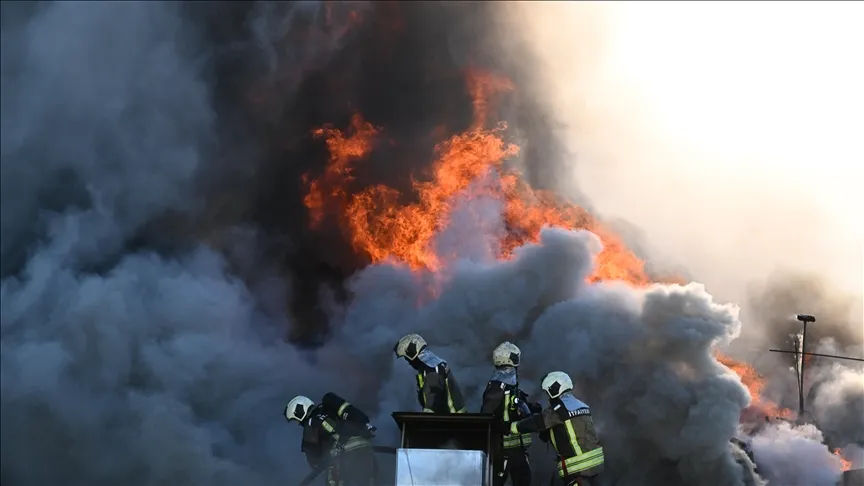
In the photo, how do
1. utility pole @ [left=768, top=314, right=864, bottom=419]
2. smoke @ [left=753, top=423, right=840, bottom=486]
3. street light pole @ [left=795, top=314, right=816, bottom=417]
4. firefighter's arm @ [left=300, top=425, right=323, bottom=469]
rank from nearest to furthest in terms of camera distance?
1. firefighter's arm @ [left=300, top=425, right=323, bottom=469]
2. smoke @ [left=753, top=423, right=840, bottom=486]
3. street light pole @ [left=795, top=314, right=816, bottom=417]
4. utility pole @ [left=768, top=314, right=864, bottom=419]

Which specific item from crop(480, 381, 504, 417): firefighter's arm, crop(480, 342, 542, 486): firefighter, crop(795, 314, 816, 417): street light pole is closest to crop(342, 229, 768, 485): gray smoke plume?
crop(795, 314, 816, 417): street light pole

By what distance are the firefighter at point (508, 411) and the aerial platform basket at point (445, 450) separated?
2.06 ft

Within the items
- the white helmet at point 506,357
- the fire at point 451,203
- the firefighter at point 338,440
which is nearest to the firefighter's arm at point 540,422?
the white helmet at point 506,357

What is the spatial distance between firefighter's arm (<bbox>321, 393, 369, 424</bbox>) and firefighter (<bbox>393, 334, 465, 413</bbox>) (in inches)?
38.0

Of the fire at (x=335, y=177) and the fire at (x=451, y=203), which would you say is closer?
the fire at (x=451, y=203)

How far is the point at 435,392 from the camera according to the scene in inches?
504

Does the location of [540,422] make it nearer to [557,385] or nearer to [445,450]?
[557,385]

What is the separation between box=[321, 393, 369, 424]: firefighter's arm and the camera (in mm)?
12352

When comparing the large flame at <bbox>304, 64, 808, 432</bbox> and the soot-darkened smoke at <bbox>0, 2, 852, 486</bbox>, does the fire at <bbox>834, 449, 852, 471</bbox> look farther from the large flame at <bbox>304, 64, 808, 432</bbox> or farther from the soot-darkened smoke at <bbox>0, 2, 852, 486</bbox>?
the soot-darkened smoke at <bbox>0, 2, 852, 486</bbox>

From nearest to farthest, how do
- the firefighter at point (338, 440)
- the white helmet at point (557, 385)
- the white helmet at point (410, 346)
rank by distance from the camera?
the white helmet at point (557, 385) → the firefighter at point (338, 440) → the white helmet at point (410, 346)

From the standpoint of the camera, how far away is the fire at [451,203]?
21156 mm

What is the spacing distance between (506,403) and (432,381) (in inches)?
50.7

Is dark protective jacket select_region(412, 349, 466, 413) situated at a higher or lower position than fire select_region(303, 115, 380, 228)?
lower

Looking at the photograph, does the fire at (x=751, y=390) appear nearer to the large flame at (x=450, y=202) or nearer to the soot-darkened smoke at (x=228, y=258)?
the large flame at (x=450, y=202)
